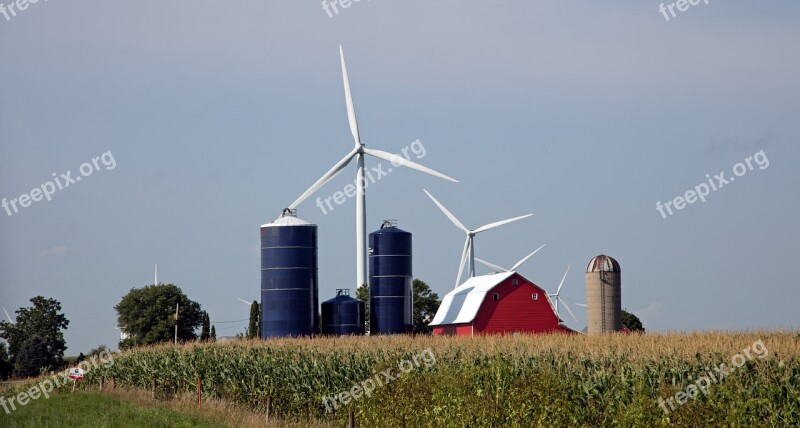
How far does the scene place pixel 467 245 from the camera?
3209 inches

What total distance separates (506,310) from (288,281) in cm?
1327

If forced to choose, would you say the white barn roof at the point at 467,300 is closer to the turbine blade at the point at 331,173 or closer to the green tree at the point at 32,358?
the turbine blade at the point at 331,173

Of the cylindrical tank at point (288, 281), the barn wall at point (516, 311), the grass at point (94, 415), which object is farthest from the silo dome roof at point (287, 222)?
the grass at point (94, 415)

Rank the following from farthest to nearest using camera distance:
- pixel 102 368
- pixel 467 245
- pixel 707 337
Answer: pixel 467 245, pixel 102 368, pixel 707 337

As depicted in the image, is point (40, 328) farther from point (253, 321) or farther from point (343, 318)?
point (343, 318)

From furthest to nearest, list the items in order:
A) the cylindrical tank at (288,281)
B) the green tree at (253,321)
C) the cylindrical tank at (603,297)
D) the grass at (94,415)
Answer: the green tree at (253,321) → the cylindrical tank at (288,281) → the cylindrical tank at (603,297) → the grass at (94,415)

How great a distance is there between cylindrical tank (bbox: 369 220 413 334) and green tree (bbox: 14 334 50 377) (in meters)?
39.8

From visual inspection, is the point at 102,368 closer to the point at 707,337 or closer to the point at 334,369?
the point at 334,369

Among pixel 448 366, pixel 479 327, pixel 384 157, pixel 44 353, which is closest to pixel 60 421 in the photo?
pixel 448 366

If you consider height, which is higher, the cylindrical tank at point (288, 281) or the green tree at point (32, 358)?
the cylindrical tank at point (288, 281)

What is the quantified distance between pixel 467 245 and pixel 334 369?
1794 inches

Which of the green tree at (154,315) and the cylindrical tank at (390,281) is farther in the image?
the green tree at (154,315)

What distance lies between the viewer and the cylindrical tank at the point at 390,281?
65.2 m

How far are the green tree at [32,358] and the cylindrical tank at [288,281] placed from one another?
37063mm
